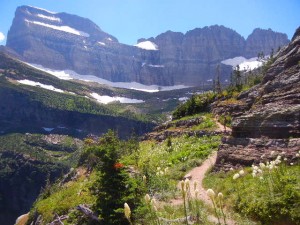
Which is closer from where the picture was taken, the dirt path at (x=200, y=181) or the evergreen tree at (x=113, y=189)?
the evergreen tree at (x=113, y=189)

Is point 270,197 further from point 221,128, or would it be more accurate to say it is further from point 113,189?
point 221,128

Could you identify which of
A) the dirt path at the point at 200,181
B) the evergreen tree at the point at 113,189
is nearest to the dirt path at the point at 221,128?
the dirt path at the point at 200,181

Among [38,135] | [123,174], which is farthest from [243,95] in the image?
[38,135]

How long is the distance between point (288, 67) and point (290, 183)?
1979 cm

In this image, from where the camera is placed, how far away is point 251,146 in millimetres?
21859

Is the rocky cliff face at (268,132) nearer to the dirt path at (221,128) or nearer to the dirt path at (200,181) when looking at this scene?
the dirt path at (200,181)

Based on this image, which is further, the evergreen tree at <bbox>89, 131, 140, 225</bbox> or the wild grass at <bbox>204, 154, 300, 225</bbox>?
the evergreen tree at <bbox>89, 131, 140, 225</bbox>

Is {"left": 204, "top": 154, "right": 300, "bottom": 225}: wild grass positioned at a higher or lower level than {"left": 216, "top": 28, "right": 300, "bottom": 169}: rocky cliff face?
lower

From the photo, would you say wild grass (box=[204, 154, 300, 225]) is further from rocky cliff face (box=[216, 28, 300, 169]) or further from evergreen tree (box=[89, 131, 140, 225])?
rocky cliff face (box=[216, 28, 300, 169])

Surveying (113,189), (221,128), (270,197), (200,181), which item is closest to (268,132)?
(200,181)

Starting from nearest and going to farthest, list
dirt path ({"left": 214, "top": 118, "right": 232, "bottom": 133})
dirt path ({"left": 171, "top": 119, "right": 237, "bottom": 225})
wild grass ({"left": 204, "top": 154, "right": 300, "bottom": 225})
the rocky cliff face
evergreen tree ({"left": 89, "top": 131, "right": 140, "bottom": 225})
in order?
1. wild grass ({"left": 204, "top": 154, "right": 300, "bottom": 225})
2. evergreen tree ({"left": 89, "top": 131, "right": 140, "bottom": 225})
3. dirt path ({"left": 171, "top": 119, "right": 237, "bottom": 225})
4. the rocky cliff face
5. dirt path ({"left": 214, "top": 118, "right": 232, "bottom": 133})

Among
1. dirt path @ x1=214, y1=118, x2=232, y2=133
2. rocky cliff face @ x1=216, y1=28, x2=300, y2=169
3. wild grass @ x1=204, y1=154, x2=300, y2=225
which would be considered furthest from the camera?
dirt path @ x1=214, y1=118, x2=232, y2=133

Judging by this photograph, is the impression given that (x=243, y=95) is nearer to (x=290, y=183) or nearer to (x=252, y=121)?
(x=252, y=121)

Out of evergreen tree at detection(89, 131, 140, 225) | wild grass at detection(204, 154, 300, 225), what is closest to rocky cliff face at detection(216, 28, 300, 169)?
wild grass at detection(204, 154, 300, 225)
